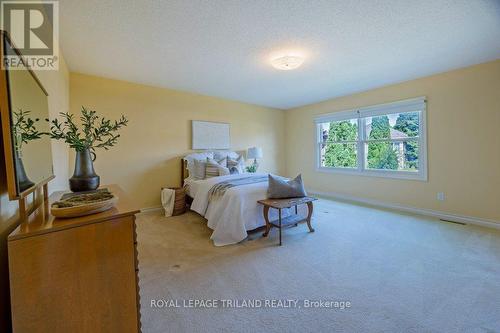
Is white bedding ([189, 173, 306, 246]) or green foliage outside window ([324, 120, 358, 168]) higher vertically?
green foliage outside window ([324, 120, 358, 168])

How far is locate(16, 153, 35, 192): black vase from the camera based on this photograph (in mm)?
961

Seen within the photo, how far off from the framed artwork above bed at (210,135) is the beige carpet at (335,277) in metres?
2.01

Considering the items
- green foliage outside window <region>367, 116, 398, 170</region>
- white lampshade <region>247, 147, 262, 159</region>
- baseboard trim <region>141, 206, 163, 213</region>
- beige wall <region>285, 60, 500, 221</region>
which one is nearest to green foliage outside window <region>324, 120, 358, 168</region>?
green foliage outside window <region>367, 116, 398, 170</region>

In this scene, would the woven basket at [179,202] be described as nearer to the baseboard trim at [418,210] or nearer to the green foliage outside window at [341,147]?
the baseboard trim at [418,210]

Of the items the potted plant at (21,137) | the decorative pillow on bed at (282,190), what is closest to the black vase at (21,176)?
the potted plant at (21,137)

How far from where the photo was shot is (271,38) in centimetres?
239

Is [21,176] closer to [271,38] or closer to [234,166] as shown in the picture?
[271,38]

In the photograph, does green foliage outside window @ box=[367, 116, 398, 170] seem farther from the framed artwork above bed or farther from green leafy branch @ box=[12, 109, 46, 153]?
green leafy branch @ box=[12, 109, 46, 153]

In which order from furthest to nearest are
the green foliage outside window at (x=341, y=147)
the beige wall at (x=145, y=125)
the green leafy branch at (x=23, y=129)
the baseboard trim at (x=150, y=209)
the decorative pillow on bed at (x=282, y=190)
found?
the green foliage outside window at (x=341, y=147) < the baseboard trim at (x=150, y=209) < the beige wall at (x=145, y=125) < the decorative pillow on bed at (x=282, y=190) < the green leafy branch at (x=23, y=129)

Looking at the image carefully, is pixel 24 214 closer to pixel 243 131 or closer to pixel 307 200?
pixel 307 200

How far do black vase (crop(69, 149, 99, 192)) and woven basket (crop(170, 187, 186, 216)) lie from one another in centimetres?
231

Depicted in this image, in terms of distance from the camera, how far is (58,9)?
1.88 meters

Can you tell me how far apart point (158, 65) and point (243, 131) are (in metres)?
2.64

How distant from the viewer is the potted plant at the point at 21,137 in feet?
3.16
